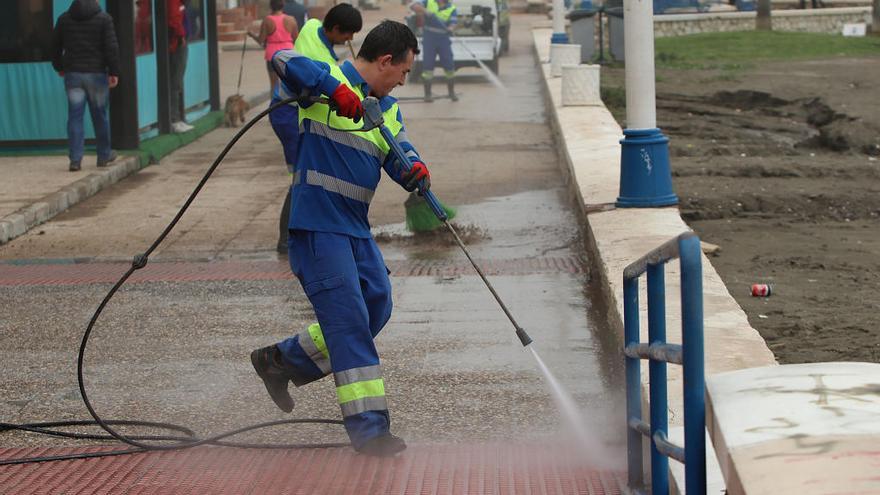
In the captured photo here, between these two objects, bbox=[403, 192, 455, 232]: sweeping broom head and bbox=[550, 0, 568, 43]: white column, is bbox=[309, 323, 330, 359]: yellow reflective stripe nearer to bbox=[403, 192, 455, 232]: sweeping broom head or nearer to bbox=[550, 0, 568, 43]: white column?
bbox=[403, 192, 455, 232]: sweeping broom head

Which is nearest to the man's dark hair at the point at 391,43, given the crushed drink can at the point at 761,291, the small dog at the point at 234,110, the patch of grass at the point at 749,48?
the crushed drink can at the point at 761,291

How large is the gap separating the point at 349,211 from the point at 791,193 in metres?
7.92

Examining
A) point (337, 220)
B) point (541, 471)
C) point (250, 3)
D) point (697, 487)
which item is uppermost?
point (250, 3)

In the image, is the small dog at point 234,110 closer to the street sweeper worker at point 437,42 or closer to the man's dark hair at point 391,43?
the street sweeper worker at point 437,42

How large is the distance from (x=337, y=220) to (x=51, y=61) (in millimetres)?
11078

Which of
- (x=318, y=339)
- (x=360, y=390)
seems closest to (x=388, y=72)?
(x=318, y=339)

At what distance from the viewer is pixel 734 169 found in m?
14.5

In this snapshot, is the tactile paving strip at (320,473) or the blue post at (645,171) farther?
the blue post at (645,171)

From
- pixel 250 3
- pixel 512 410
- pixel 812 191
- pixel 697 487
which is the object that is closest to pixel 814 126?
pixel 812 191

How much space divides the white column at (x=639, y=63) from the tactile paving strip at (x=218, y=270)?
1135mm

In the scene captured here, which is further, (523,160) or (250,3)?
(250,3)

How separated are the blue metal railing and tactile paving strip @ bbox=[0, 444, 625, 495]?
562 mm

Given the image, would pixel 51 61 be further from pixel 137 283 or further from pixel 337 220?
pixel 337 220

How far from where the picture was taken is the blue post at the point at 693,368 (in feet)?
11.9
